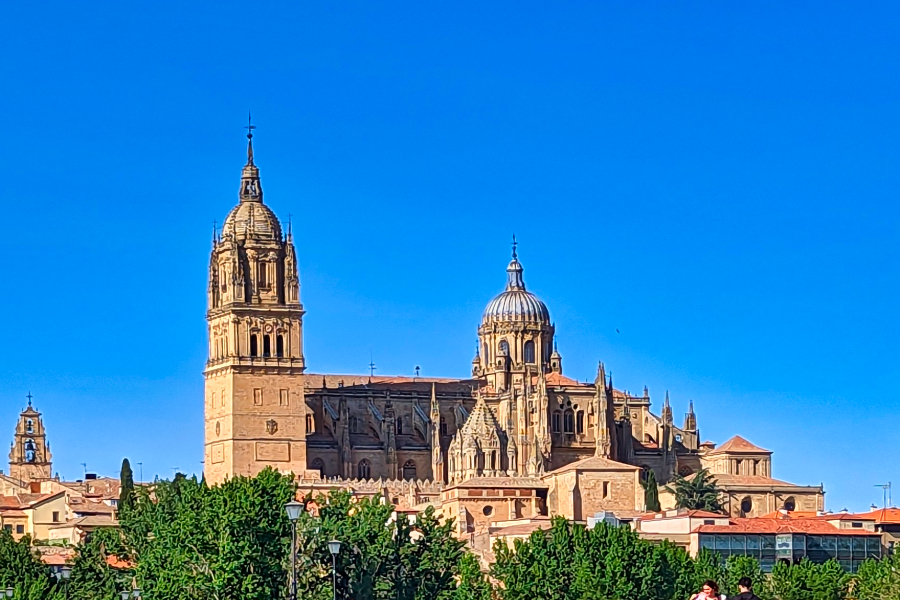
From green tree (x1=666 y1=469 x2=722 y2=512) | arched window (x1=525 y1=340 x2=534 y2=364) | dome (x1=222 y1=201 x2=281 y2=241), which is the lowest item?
green tree (x1=666 y1=469 x2=722 y2=512)

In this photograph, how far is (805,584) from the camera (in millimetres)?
87562

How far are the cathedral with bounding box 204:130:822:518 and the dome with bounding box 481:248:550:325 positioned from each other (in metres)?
6.62

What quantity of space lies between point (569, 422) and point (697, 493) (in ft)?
41.5

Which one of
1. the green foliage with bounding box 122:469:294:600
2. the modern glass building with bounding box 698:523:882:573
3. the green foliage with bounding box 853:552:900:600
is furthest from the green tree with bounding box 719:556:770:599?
the green foliage with bounding box 122:469:294:600

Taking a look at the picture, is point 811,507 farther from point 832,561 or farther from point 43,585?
point 43,585

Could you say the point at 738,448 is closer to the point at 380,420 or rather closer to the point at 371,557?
the point at 380,420

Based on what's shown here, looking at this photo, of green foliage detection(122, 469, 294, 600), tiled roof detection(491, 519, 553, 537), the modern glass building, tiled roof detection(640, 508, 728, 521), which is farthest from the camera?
tiled roof detection(491, 519, 553, 537)

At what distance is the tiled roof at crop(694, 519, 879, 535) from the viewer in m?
106

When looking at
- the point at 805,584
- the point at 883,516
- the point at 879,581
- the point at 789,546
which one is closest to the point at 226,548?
the point at 879,581

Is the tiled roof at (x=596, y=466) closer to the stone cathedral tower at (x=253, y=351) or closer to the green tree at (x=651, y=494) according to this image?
the green tree at (x=651, y=494)

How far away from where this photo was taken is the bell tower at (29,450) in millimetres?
152750

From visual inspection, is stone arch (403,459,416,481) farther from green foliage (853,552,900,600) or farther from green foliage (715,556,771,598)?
green foliage (853,552,900,600)

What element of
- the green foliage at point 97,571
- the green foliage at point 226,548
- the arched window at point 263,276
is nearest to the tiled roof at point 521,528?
the arched window at point 263,276

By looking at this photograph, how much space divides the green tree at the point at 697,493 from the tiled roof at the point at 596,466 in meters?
2.32
